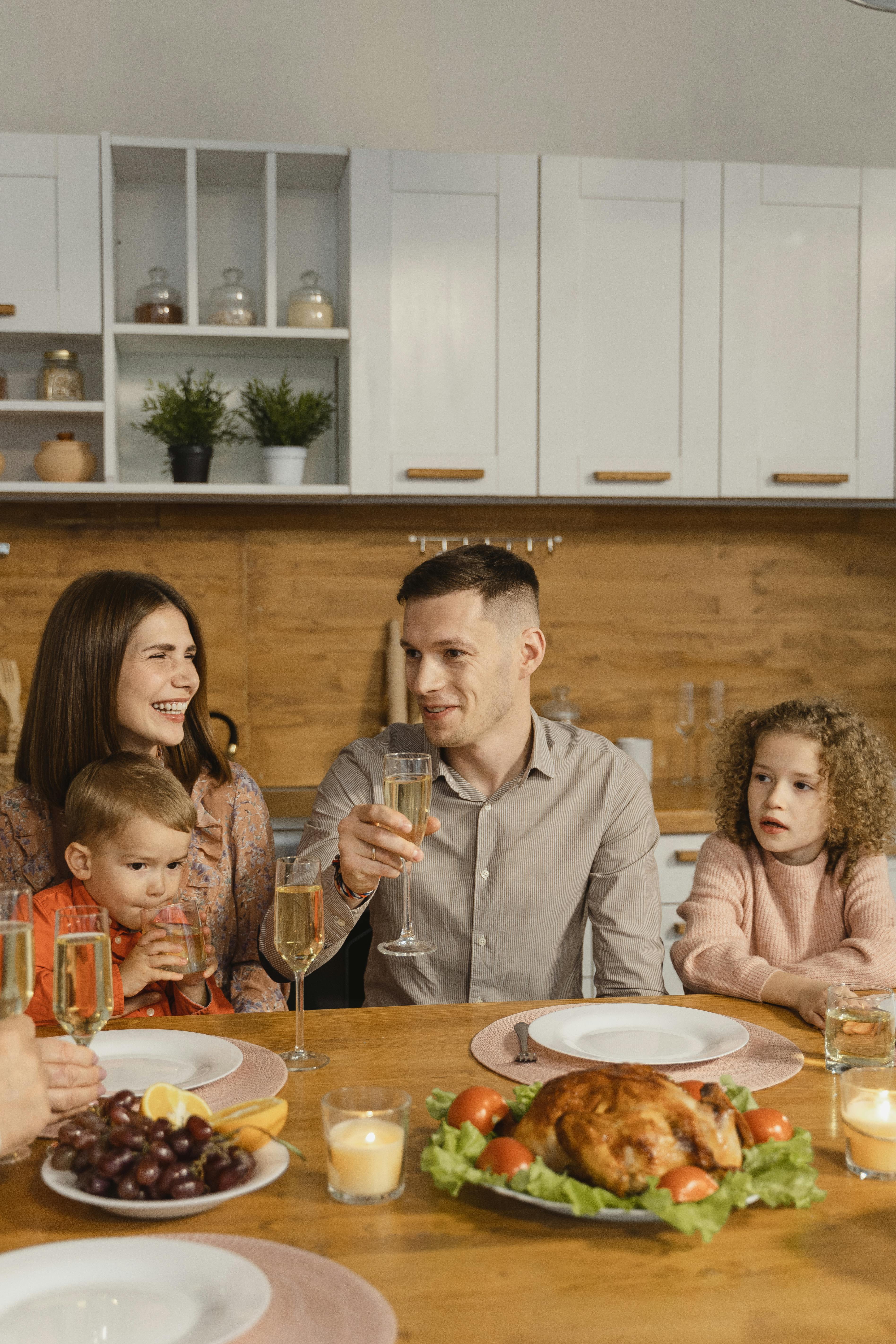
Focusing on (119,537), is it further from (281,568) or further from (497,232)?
(497,232)

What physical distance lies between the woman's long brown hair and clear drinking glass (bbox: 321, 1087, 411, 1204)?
112 centimetres

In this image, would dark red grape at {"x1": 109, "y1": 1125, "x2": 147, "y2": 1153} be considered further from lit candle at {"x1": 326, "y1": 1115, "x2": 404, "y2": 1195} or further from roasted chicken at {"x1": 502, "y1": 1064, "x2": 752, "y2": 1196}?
roasted chicken at {"x1": 502, "y1": 1064, "x2": 752, "y2": 1196}

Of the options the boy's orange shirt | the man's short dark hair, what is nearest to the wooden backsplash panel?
the man's short dark hair

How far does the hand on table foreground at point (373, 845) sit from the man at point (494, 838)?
0.30m

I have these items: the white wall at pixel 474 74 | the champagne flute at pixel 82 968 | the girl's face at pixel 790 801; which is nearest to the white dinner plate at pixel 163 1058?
the champagne flute at pixel 82 968

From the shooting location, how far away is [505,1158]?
95cm

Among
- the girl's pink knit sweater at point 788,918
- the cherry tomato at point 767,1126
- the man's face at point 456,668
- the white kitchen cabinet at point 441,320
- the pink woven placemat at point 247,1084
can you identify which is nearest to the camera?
the cherry tomato at point 767,1126

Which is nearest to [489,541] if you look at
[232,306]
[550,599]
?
[550,599]

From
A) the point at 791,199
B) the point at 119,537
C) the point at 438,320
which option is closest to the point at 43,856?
the point at 119,537

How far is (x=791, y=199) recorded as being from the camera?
3.10 m

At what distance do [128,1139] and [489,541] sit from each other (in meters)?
2.60

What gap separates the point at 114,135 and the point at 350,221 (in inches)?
25.5

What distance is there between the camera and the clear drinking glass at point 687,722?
3430 millimetres

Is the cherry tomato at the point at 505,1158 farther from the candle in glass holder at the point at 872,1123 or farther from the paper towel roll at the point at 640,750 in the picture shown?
the paper towel roll at the point at 640,750
